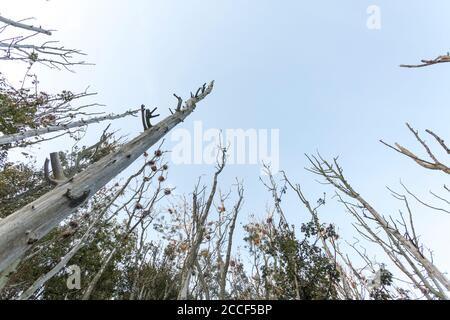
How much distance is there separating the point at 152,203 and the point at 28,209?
6.78 meters

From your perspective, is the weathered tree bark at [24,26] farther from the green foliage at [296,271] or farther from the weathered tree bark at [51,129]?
the green foliage at [296,271]

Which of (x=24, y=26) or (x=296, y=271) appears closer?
(x=24, y=26)

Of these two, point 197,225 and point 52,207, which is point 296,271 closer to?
point 197,225

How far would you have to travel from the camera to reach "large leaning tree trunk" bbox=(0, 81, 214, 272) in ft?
5.25

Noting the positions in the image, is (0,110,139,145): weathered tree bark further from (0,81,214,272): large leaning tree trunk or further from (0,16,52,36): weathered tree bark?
(0,81,214,272): large leaning tree trunk

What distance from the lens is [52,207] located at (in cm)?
185

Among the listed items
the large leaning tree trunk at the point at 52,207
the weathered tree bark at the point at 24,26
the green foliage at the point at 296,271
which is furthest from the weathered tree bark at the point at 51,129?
the green foliage at the point at 296,271

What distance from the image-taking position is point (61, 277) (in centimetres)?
944

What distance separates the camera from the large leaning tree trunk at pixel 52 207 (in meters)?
1.60

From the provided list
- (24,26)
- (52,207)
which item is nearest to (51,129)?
→ (24,26)

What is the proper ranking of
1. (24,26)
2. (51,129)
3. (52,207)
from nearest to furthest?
(52,207)
(24,26)
(51,129)

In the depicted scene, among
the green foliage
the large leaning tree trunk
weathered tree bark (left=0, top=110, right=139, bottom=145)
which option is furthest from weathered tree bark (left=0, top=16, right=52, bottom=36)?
the green foliage
